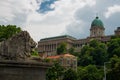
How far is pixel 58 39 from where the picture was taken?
635 feet

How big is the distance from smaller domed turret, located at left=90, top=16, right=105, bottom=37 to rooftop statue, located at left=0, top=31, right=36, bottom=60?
167 meters

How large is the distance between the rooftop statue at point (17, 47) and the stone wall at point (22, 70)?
37cm

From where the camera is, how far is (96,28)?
18375cm

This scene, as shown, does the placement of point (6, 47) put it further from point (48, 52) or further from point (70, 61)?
point (48, 52)

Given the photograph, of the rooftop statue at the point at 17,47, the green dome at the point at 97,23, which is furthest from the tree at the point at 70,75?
the green dome at the point at 97,23

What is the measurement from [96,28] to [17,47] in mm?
168301

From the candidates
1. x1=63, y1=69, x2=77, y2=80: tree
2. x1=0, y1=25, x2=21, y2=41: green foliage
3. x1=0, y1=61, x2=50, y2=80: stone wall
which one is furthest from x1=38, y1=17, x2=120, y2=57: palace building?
x1=0, y1=61, x2=50, y2=80: stone wall

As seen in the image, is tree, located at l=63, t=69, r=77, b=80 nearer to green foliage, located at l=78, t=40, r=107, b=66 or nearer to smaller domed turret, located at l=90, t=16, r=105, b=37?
green foliage, located at l=78, t=40, r=107, b=66

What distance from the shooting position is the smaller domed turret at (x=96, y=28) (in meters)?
184

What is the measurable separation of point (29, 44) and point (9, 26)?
113 ft

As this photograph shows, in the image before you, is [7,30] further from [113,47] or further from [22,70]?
[113,47]

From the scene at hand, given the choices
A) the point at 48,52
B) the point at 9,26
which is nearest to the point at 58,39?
the point at 48,52

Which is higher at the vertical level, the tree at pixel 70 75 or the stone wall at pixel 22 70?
the stone wall at pixel 22 70

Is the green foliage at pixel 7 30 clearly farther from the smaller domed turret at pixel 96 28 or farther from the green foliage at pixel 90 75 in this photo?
the smaller domed turret at pixel 96 28
